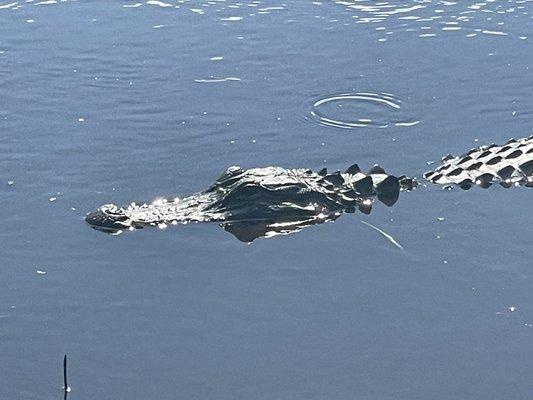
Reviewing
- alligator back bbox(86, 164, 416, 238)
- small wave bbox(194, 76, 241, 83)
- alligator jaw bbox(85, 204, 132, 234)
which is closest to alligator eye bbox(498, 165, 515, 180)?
alligator back bbox(86, 164, 416, 238)

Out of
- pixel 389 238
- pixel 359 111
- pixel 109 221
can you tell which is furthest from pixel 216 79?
pixel 389 238

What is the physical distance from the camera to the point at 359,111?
1368 cm

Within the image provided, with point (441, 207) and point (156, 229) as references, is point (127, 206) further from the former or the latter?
point (441, 207)

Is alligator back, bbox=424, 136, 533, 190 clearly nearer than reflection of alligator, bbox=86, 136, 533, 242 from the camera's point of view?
No

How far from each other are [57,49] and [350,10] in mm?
4087

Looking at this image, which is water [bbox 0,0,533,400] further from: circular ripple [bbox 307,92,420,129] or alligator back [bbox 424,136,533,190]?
alligator back [bbox 424,136,533,190]

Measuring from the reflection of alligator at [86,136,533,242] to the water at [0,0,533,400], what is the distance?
0.47 ft

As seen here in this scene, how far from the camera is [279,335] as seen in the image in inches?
359

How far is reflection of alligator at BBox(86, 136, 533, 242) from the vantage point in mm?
10844

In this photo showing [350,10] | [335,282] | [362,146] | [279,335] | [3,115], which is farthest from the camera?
[350,10]

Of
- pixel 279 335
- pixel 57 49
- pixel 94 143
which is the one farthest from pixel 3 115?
pixel 279 335

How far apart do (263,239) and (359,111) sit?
345cm

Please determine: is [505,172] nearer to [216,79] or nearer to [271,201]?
[271,201]

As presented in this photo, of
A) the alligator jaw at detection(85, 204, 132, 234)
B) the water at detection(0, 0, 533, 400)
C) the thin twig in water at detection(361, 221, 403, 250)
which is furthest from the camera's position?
the alligator jaw at detection(85, 204, 132, 234)
